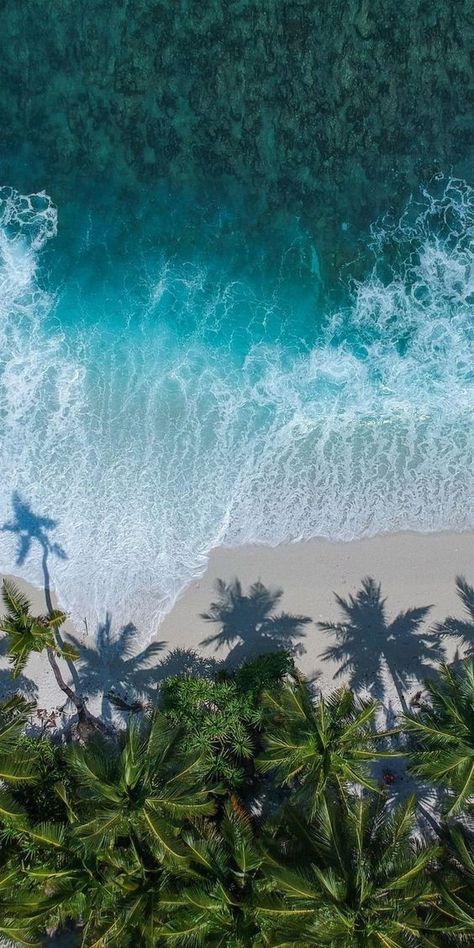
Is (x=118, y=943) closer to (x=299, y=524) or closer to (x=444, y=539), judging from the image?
(x=299, y=524)

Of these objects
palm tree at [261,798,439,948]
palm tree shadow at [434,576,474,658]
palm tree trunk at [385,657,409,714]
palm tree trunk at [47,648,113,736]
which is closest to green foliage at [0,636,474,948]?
palm tree at [261,798,439,948]

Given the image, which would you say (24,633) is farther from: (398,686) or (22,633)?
(398,686)

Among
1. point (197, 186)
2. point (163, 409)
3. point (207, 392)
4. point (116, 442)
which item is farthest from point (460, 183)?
point (116, 442)

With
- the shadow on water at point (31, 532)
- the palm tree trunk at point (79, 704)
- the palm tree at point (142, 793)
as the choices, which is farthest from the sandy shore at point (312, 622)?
the palm tree at point (142, 793)

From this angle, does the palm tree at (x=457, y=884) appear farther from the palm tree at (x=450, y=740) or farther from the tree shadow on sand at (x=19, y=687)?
Result: the tree shadow on sand at (x=19, y=687)

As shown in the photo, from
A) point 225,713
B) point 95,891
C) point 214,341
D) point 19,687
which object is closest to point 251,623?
point 225,713

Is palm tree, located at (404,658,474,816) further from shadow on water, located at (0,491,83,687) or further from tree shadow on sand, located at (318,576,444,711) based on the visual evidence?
shadow on water, located at (0,491,83,687)
